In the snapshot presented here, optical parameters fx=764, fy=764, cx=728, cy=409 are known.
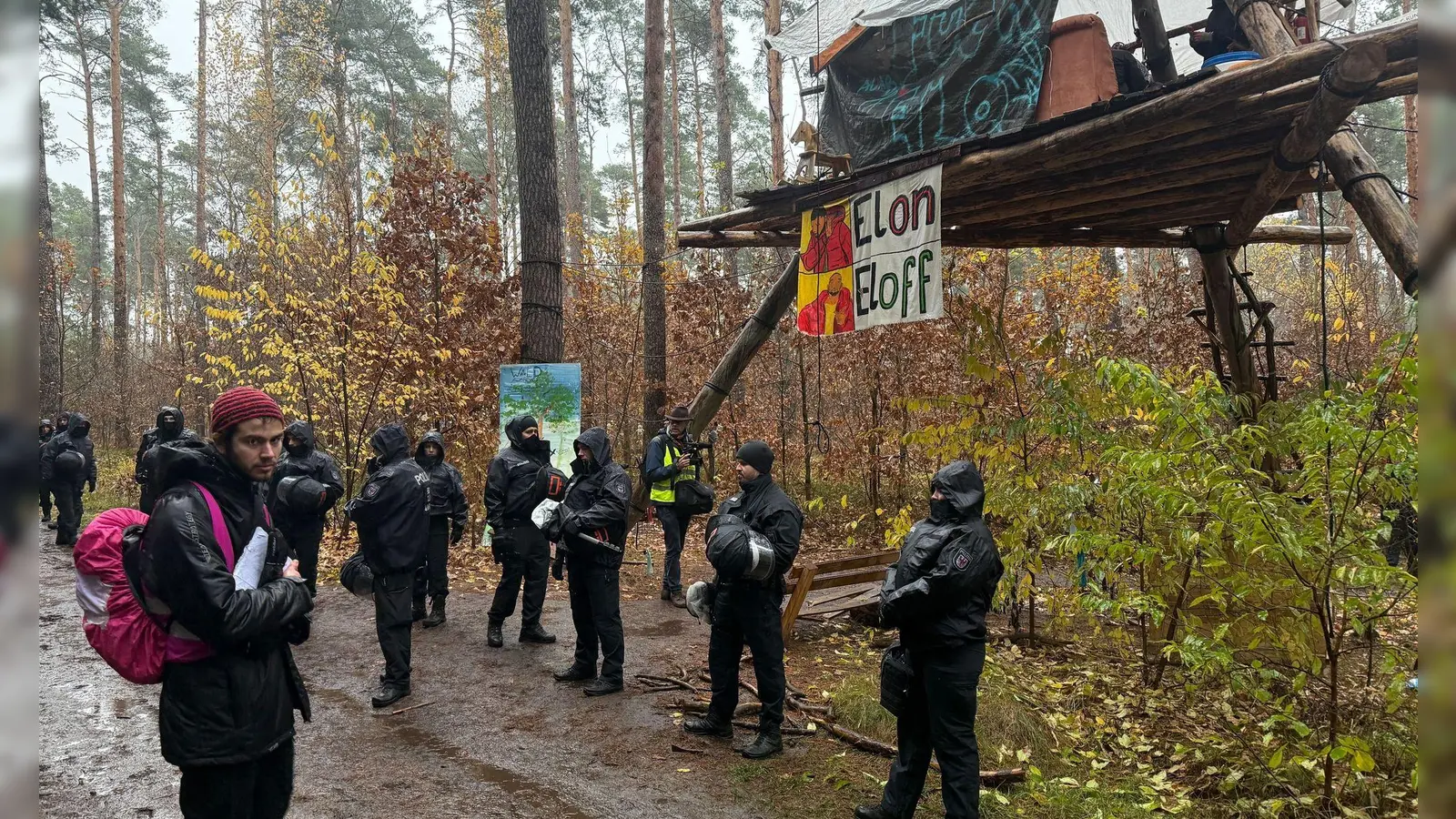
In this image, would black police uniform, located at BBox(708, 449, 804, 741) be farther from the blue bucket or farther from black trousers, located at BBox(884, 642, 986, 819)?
the blue bucket

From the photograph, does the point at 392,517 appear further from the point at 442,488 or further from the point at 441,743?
the point at 442,488

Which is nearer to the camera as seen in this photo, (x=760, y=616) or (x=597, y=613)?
(x=760, y=616)

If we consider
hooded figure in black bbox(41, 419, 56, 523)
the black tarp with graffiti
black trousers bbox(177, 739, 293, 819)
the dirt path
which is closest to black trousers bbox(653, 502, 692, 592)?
the dirt path

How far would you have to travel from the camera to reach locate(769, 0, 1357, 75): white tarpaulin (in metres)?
5.59

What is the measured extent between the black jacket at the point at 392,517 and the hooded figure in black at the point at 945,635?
11.5 feet

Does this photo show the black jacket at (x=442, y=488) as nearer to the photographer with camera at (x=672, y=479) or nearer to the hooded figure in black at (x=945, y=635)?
the photographer with camera at (x=672, y=479)

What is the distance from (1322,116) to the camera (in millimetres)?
3787

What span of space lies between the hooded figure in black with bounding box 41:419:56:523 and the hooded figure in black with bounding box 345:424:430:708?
32.0 feet

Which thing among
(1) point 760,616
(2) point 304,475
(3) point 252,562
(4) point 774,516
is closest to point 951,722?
(1) point 760,616

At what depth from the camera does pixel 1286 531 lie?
3.50 meters

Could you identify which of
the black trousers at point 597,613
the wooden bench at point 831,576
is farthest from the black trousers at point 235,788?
the wooden bench at point 831,576

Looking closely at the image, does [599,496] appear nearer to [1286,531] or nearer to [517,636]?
[517,636]

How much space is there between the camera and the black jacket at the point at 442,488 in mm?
7516

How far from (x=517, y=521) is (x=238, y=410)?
3.93 metres
